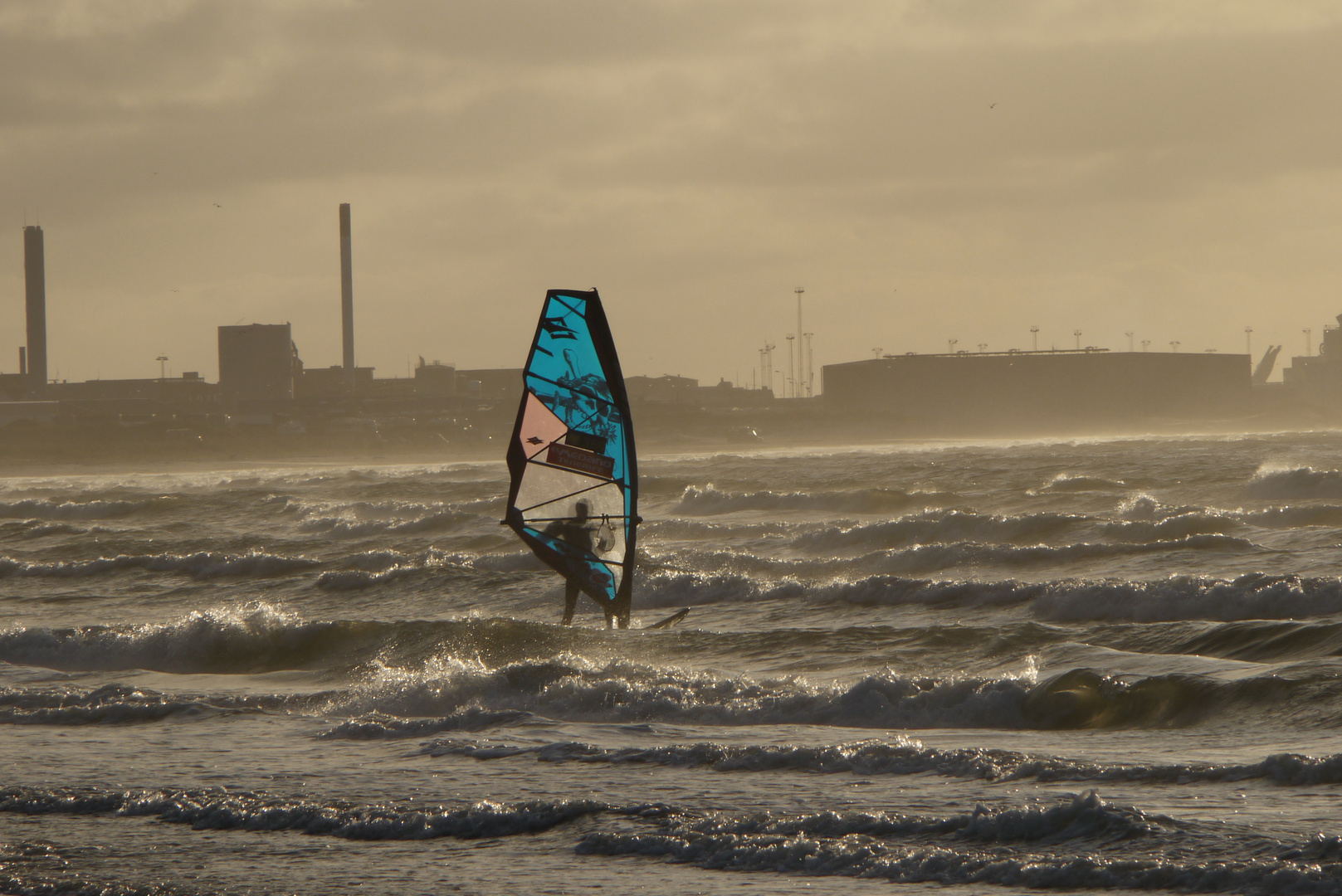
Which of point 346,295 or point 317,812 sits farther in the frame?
point 346,295

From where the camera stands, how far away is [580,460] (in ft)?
35.2

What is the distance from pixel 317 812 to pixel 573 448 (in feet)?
17.2

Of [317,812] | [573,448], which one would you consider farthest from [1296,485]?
[317,812]

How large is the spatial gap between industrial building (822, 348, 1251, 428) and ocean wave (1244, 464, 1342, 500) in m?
80.5

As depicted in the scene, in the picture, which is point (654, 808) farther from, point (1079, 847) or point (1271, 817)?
point (1271, 817)

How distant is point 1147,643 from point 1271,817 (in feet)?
16.4

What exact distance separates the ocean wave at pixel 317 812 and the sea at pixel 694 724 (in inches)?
0.8

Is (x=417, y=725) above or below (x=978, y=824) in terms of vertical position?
below

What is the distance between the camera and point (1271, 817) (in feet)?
17.0

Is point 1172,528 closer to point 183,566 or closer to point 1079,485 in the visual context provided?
point 1079,485

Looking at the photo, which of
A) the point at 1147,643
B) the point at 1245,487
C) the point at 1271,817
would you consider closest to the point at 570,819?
the point at 1271,817

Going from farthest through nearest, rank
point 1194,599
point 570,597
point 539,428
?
1. point 1194,599
2. point 570,597
3. point 539,428

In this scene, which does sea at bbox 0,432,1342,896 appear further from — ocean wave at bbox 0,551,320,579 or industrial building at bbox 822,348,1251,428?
industrial building at bbox 822,348,1251,428

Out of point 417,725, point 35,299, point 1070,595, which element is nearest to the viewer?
point 417,725
